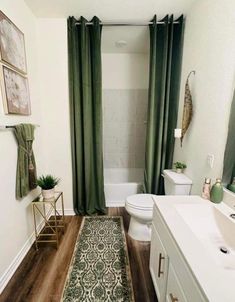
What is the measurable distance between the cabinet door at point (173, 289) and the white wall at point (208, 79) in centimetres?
80

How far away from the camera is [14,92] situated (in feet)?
4.92

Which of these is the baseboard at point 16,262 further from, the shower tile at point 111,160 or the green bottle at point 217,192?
the green bottle at point 217,192

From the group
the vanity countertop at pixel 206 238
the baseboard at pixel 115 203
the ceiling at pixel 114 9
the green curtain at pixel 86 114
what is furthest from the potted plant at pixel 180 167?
the ceiling at pixel 114 9

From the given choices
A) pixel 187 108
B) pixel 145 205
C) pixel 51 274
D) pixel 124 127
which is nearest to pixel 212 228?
pixel 145 205

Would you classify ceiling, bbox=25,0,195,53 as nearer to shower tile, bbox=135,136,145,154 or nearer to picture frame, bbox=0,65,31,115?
picture frame, bbox=0,65,31,115

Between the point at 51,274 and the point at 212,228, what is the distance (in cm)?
138

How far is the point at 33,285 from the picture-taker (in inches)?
53.8

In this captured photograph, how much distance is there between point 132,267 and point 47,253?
875 mm

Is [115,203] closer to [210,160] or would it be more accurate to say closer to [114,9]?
[210,160]

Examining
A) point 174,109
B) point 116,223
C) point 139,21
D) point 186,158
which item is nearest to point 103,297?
point 116,223

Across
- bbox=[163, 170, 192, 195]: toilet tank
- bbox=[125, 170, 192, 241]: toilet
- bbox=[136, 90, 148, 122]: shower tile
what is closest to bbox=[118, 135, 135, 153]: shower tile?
bbox=[136, 90, 148, 122]: shower tile

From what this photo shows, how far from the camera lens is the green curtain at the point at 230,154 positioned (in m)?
1.17

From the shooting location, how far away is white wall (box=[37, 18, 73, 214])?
79.0 inches

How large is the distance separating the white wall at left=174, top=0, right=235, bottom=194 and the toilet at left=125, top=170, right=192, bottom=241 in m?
0.11
